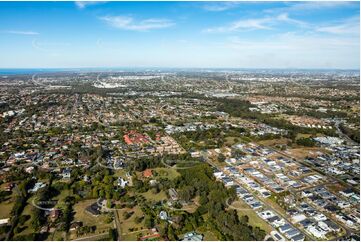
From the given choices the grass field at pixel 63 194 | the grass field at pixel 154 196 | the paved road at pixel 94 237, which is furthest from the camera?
the grass field at pixel 63 194

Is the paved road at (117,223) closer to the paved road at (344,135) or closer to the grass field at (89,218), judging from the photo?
the grass field at (89,218)

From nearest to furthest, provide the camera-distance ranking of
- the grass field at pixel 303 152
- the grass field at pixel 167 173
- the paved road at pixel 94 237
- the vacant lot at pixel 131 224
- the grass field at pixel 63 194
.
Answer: the paved road at pixel 94 237, the vacant lot at pixel 131 224, the grass field at pixel 63 194, the grass field at pixel 167 173, the grass field at pixel 303 152

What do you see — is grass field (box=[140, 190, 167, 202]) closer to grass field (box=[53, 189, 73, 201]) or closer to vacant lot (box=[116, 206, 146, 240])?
vacant lot (box=[116, 206, 146, 240])

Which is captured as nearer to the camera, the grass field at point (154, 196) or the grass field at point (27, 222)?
the grass field at point (27, 222)

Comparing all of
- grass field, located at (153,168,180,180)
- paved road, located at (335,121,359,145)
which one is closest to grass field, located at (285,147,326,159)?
paved road, located at (335,121,359,145)

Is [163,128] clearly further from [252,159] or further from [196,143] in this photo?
[252,159]

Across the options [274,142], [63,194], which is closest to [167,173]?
[63,194]

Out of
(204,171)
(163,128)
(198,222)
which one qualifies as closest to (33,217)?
(198,222)

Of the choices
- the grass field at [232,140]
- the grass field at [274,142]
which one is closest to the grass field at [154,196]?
the grass field at [232,140]
